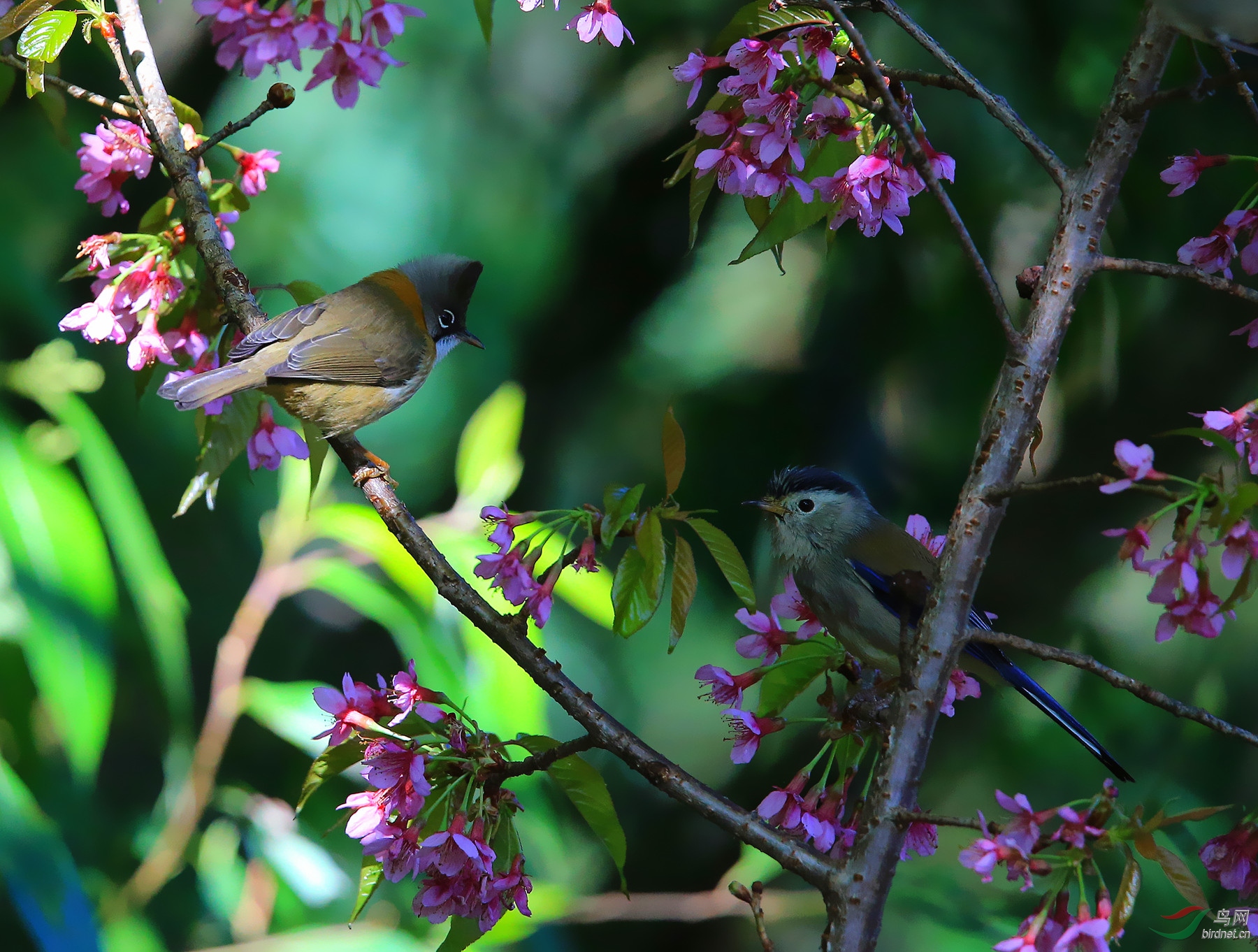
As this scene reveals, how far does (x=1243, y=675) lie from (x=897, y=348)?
32.0 inches

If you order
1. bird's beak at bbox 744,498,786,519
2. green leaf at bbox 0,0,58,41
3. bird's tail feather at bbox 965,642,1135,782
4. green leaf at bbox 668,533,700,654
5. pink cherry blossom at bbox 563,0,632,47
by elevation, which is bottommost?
bird's tail feather at bbox 965,642,1135,782

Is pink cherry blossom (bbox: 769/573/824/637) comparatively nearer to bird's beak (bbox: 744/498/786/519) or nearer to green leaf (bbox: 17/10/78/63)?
bird's beak (bbox: 744/498/786/519)

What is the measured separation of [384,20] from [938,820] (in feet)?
2.05

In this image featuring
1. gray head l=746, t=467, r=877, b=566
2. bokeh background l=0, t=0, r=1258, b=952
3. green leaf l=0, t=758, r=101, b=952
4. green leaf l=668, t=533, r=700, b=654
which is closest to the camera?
green leaf l=668, t=533, r=700, b=654

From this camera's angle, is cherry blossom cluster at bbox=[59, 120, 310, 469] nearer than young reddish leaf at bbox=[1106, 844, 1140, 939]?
No

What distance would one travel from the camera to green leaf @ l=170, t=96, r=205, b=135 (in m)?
0.97

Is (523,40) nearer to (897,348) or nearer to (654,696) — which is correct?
(897,348)

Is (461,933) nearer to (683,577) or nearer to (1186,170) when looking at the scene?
(683,577)

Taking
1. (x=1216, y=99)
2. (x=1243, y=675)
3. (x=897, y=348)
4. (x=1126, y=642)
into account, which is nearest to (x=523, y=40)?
→ (x=897, y=348)

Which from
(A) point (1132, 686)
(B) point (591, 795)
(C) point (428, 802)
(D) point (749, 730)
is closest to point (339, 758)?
(C) point (428, 802)

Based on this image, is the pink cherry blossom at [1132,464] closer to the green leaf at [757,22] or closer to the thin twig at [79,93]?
the green leaf at [757,22]

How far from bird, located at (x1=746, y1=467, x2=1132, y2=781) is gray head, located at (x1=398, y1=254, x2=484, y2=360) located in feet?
1.73

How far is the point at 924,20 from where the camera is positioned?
1.80 metres

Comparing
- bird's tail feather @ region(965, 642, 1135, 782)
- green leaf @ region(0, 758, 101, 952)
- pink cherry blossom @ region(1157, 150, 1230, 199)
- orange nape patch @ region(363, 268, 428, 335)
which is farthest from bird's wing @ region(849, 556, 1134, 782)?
green leaf @ region(0, 758, 101, 952)
